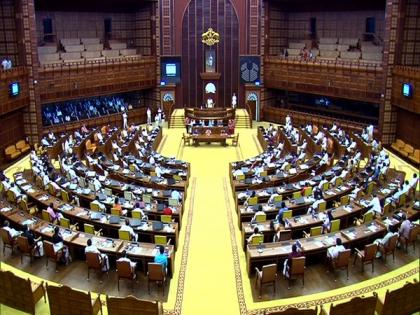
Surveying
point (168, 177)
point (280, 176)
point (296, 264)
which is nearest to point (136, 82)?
point (168, 177)

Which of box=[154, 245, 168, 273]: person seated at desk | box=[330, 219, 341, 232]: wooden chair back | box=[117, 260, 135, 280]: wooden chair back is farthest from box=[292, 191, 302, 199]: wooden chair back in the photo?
box=[117, 260, 135, 280]: wooden chair back

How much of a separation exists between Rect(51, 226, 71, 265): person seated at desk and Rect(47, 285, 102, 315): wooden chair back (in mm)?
2608

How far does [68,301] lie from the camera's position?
32.7 ft

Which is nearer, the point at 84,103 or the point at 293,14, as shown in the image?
the point at 84,103

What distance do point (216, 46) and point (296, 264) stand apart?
78.1 feet

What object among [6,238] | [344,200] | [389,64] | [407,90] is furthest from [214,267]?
[389,64]

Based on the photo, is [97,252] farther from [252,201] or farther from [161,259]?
[252,201]

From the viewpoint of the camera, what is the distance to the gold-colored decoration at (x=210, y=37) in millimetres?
32781

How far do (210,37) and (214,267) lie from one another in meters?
22.9

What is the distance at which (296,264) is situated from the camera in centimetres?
1172

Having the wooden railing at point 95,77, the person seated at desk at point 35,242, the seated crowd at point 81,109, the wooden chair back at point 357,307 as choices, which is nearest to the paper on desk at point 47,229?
the person seated at desk at point 35,242

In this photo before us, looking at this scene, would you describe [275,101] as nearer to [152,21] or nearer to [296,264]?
[152,21]

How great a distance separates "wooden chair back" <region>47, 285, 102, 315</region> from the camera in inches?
387

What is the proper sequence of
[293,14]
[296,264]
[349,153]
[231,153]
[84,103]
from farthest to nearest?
[293,14], [84,103], [231,153], [349,153], [296,264]
